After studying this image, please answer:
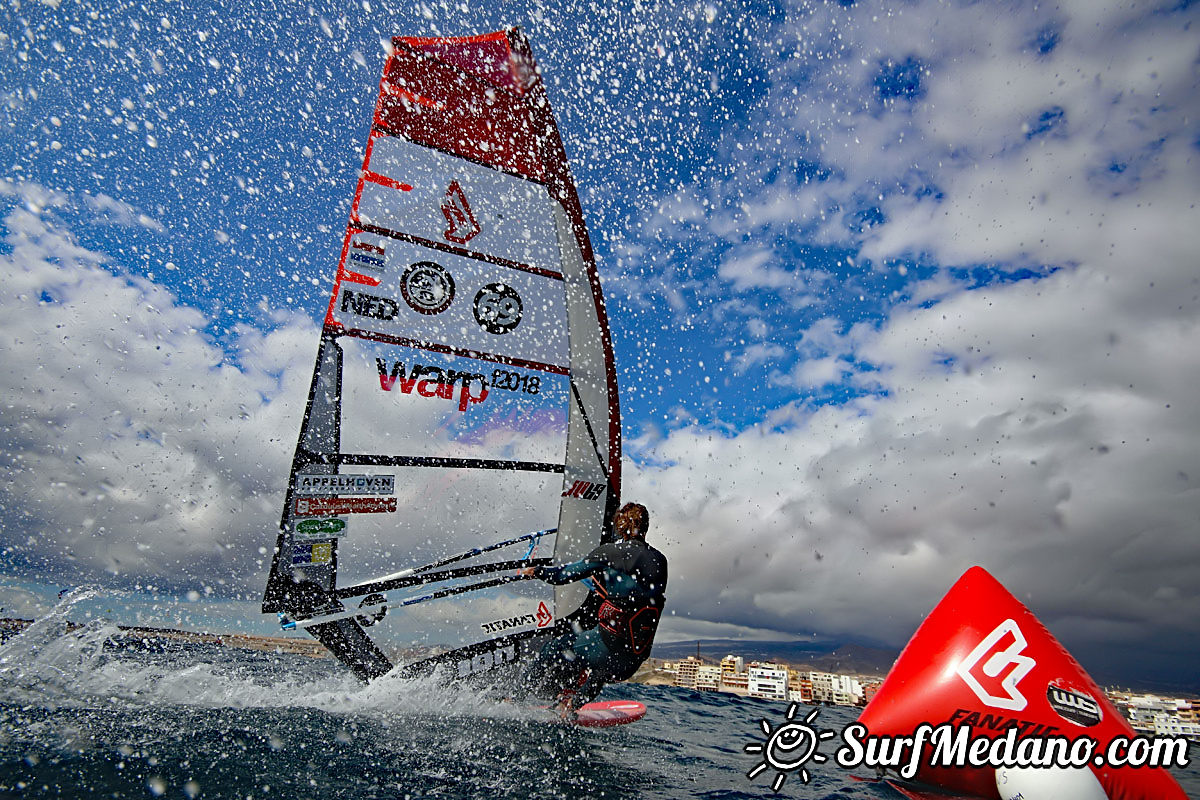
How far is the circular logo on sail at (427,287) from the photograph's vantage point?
16.8ft

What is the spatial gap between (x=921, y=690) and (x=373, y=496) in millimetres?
4298

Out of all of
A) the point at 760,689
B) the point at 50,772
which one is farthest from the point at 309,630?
the point at 760,689

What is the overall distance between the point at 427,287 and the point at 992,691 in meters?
Answer: 5.20

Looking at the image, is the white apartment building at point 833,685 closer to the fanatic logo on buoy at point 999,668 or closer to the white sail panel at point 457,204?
the fanatic logo on buoy at point 999,668

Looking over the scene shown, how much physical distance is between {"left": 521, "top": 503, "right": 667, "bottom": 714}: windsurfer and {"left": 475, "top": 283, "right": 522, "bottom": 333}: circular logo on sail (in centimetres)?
218

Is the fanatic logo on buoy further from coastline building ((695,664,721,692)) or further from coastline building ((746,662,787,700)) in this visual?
coastline building ((746,662,787,700))

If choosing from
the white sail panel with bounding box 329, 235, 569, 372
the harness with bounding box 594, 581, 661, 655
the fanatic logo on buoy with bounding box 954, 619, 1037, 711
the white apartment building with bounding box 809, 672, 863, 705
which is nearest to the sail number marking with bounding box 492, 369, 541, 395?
the white sail panel with bounding box 329, 235, 569, 372

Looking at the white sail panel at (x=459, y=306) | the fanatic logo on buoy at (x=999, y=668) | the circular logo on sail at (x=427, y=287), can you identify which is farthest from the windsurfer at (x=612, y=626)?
the circular logo on sail at (x=427, y=287)

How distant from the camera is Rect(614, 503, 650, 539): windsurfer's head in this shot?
16.0 ft

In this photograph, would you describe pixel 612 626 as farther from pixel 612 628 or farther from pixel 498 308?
pixel 498 308

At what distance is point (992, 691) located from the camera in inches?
124

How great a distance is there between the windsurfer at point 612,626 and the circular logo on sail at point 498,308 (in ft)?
7.17

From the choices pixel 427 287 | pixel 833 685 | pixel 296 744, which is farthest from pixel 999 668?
pixel 833 685

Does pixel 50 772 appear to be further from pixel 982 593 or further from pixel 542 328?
pixel 982 593
